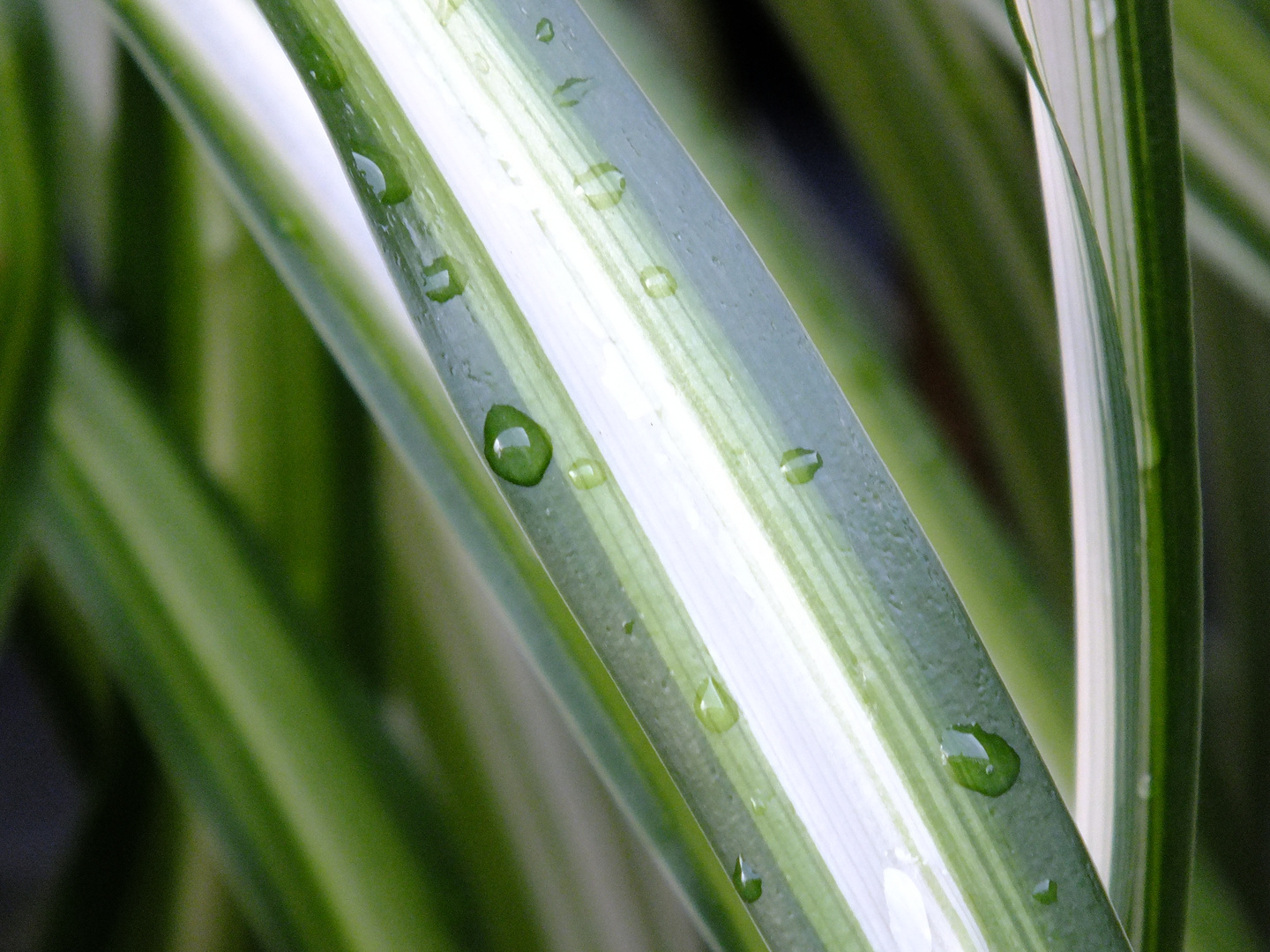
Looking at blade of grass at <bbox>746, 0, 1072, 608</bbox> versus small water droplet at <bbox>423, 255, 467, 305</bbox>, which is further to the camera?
blade of grass at <bbox>746, 0, 1072, 608</bbox>

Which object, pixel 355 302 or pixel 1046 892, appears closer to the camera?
pixel 1046 892

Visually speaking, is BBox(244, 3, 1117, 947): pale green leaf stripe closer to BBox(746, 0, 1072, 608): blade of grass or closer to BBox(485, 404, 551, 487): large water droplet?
BBox(485, 404, 551, 487): large water droplet

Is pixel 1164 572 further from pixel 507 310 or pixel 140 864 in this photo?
pixel 140 864

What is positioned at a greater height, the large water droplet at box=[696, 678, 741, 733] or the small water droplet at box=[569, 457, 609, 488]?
the small water droplet at box=[569, 457, 609, 488]

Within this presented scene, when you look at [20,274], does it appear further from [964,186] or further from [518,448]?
[964,186]

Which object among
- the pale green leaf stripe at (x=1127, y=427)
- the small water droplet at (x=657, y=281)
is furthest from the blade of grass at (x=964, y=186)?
the small water droplet at (x=657, y=281)

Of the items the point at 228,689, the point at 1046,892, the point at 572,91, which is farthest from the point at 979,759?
the point at 228,689

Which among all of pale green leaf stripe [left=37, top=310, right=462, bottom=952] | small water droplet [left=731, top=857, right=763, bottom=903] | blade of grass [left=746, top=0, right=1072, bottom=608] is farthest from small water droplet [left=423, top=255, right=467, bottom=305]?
blade of grass [left=746, top=0, right=1072, bottom=608]

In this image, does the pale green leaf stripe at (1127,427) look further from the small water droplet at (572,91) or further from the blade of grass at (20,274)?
the blade of grass at (20,274)
